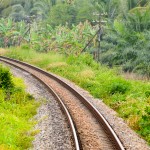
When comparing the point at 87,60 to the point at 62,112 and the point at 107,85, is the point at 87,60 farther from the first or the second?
the point at 62,112

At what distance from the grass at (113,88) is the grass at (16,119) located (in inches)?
159

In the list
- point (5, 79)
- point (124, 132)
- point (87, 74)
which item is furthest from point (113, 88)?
point (124, 132)

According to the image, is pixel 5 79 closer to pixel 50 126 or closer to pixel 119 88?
pixel 50 126

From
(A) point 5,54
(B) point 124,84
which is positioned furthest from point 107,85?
(A) point 5,54

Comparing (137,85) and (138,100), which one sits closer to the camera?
(138,100)

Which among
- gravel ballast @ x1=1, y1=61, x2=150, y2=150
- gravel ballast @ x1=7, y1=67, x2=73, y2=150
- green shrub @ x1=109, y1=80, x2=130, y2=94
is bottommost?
gravel ballast @ x1=1, y1=61, x2=150, y2=150

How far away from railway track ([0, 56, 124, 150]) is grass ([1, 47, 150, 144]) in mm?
1307

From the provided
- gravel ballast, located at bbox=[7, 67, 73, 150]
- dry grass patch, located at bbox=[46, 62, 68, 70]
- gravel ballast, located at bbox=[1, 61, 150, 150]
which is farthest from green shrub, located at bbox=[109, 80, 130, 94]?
dry grass patch, located at bbox=[46, 62, 68, 70]

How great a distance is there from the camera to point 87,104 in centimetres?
1611

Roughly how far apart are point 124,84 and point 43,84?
5.53m

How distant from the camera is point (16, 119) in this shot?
13383 mm

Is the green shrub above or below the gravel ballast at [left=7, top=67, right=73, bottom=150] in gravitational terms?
above

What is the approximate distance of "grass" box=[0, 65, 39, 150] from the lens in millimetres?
11055

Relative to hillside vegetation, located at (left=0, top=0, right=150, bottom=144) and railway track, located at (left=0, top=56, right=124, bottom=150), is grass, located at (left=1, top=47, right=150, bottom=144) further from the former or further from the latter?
railway track, located at (left=0, top=56, right=124, bottom=150)
